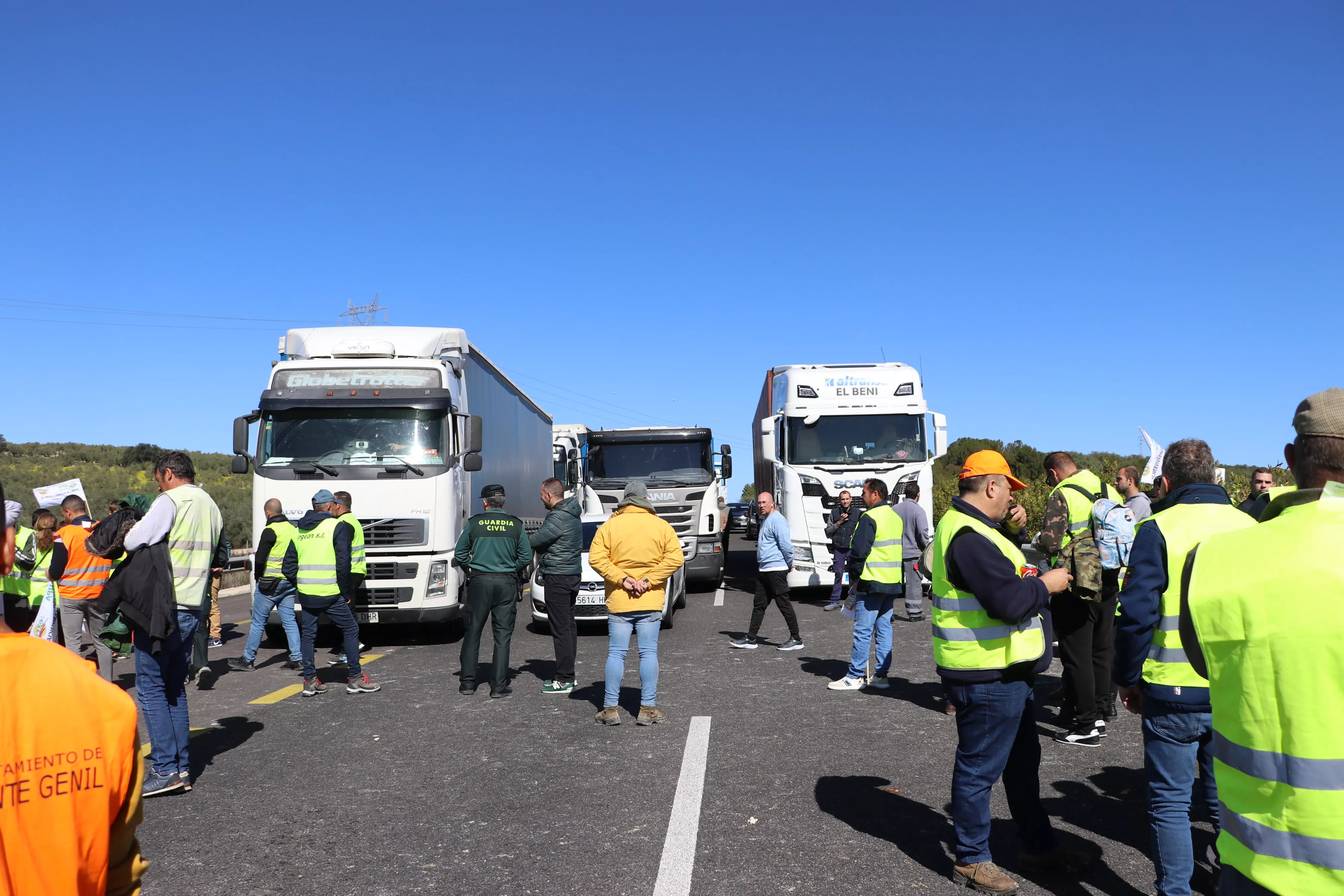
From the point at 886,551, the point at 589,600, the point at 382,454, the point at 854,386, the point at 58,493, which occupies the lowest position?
the point at 589,600

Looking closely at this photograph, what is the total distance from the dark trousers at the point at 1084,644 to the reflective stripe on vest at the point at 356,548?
621 cm

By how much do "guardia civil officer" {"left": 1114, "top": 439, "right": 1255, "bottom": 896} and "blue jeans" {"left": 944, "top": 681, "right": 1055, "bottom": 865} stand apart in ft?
1.52

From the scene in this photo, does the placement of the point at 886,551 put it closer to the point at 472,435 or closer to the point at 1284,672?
the point at 472,435

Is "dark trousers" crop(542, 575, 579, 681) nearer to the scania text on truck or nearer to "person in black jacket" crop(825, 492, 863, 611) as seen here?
"person in black jacket" crop(825, 492, 863, 611)

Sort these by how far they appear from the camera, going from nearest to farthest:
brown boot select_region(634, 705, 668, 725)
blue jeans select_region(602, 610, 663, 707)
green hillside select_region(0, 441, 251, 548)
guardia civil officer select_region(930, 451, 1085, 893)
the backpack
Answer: guardia civil officer select_region(930, 451, 1085, 893) < the backpack < brown boot select_region(634, 705, 668, 725) < blue jeans select_region(602, 610, 663, 707) < green hillside select_region(0, 441, 251, 548)

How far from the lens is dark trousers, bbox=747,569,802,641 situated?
10883 millimetres

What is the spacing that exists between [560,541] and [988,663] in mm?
5646

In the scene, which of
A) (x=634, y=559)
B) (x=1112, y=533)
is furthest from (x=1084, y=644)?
(x=634, y=559)

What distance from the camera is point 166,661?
6.07 metres

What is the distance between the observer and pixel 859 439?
16.5 metres

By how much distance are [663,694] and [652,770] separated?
2426 millimetres

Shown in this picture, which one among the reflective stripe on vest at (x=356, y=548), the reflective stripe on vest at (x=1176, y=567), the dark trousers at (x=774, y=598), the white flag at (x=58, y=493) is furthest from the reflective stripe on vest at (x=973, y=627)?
the white flag at (x=58, y=493)

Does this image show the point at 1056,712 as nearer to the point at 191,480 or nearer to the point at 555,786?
the point at 555,786

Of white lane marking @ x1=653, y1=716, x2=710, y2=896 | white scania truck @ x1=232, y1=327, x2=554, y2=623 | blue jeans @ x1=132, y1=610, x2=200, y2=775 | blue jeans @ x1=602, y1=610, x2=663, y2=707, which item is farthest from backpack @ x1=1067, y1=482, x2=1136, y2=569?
white scania truck @ x1=232, y1=327, x2=554, y2=623
